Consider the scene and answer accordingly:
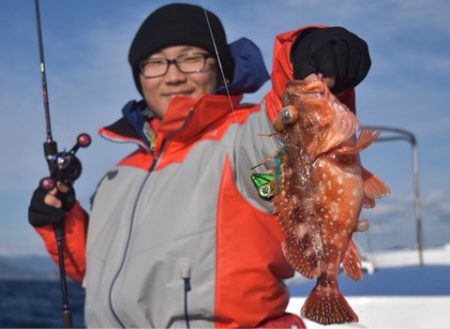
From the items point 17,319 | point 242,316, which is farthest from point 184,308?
point 17,319

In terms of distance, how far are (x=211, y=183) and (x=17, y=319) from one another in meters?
14.5

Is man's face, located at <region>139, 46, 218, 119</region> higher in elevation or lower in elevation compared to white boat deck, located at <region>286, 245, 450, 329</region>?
higher

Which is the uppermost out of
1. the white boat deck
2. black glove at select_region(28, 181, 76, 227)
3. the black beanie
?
the black beanie

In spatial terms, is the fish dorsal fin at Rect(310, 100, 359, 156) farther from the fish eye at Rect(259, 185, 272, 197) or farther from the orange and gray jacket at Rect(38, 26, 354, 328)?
the orange and gray jacket at Rect(38, 26, 354, 328)

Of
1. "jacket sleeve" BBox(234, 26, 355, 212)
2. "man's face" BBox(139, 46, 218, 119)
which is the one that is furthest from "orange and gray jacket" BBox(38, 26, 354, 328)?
"man's face" BBox(139, 46, 218, 119)

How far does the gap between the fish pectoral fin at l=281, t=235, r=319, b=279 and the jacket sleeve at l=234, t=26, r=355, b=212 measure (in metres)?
0.67

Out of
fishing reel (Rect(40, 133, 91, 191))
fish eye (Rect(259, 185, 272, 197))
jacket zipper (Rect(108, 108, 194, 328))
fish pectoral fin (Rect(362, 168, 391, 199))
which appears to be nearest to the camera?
fish pectoral fin (Rect(362, 168, 391, 199))

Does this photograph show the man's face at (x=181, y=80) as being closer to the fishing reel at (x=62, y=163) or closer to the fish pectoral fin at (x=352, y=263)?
the fishing reel at (x=62, y=163)

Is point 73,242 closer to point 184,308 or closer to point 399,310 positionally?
point 184,308

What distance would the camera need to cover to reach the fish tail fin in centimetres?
202

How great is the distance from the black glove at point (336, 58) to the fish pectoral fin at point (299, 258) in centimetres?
70

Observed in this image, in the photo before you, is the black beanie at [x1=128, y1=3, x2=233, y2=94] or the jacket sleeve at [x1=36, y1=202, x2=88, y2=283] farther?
the jacket sleeve at [x1=36, y1=202, x2=88, y2=283]

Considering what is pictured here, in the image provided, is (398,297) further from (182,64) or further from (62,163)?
(62,163)

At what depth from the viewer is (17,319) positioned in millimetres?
16422
